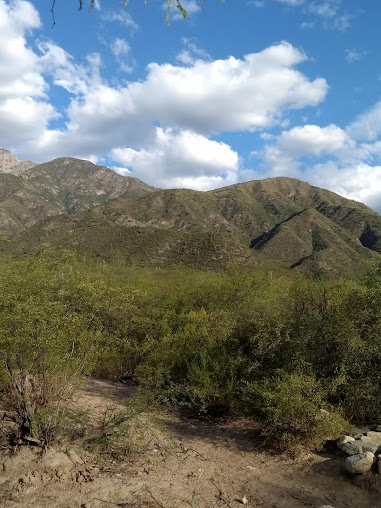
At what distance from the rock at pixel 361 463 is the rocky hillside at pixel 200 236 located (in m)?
58.1

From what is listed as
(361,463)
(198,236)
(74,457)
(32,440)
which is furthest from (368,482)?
(198,236)

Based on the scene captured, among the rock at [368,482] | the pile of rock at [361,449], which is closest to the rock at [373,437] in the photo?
the pile of rock at [361,449]

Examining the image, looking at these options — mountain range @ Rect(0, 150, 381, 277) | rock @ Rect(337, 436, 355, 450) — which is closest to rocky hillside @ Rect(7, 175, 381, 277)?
mountain range @ Rect(0, 150, 381, 277)

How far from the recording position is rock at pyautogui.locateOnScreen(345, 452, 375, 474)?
8.07 metres

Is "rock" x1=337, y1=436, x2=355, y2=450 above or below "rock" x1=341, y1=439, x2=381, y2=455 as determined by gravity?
below

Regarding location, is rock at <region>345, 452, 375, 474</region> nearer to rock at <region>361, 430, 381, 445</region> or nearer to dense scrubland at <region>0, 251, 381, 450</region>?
rock at <region>361, 430, 381, 445</region>

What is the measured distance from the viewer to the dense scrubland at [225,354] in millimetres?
8812

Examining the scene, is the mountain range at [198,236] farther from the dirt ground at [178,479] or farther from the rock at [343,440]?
the dirt ground at [178,479]

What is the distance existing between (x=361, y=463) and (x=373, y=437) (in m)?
1.52

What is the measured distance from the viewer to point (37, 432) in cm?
853

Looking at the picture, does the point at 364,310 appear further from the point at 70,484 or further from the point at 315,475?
the point at 70,484

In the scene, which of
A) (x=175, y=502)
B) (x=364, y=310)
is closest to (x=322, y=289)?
(x=364, y=310)

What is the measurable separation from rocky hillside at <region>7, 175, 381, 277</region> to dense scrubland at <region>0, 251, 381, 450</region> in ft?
176

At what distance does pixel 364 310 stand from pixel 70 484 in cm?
894
